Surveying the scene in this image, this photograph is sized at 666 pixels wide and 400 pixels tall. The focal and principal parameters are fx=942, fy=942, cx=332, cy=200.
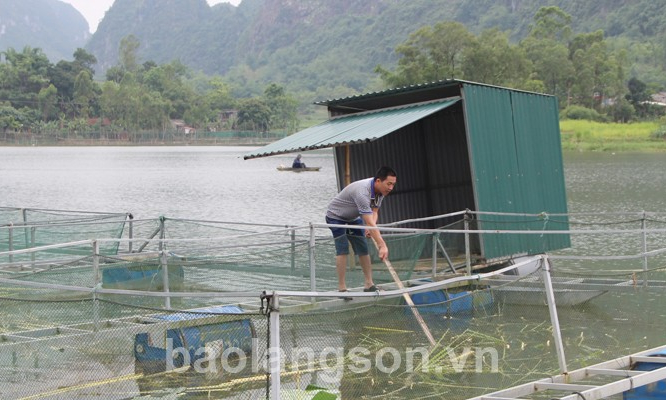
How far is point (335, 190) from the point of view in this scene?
43.0 meters

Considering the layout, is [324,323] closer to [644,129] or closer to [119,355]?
[119,355]

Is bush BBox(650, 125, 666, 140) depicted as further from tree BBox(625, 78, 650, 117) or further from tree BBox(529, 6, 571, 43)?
tree BBox(529, 6, 571, 43)

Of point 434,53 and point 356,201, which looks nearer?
point 356,201

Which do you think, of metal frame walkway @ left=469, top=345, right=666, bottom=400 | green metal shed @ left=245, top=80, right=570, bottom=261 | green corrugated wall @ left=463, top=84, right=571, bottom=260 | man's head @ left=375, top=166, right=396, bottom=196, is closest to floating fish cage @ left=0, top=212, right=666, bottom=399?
metal frame walkway @ left=469, top=345, right=666, bottom=400

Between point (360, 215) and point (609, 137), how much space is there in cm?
7279

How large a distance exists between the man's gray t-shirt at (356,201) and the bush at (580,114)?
83.3 meters

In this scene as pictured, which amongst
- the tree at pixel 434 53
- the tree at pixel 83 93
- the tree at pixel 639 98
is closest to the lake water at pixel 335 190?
the tree at pixel 434 53

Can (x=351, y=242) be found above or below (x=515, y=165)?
below

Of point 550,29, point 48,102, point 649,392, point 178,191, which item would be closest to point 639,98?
point 550,29

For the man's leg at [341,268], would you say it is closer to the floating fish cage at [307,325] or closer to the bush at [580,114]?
the floating fish cage at [307,325]

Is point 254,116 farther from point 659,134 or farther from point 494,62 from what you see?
point 659,134

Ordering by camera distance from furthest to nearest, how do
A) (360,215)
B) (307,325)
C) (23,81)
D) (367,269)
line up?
(23,81) < (360,215) < (367,269) < (307,325)

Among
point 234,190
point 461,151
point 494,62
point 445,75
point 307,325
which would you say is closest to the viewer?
point 307,325

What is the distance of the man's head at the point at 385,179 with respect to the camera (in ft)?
35.8
